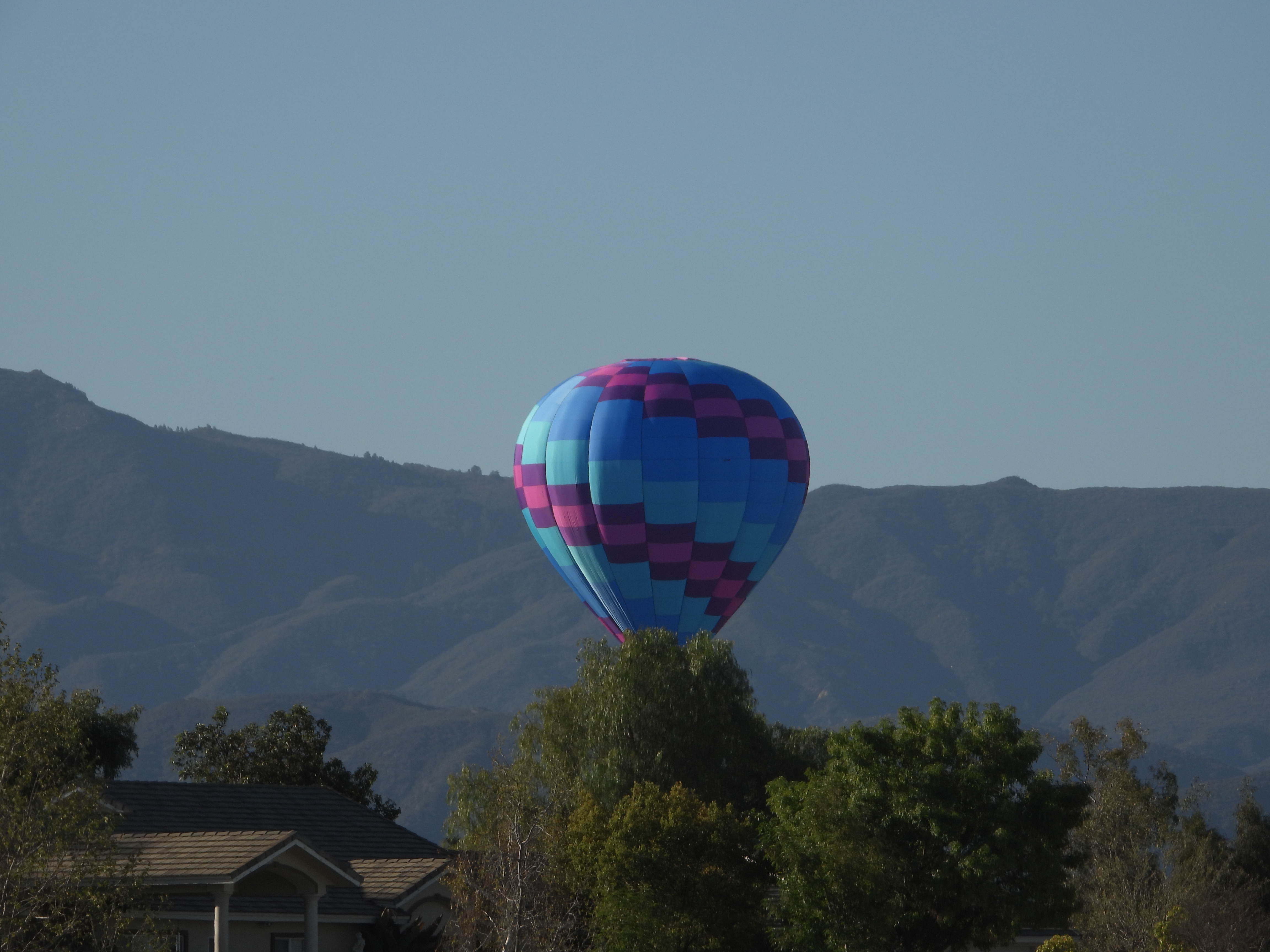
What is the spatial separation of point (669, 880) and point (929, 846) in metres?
5.14

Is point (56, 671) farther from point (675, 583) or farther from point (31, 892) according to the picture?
point (675, 583)

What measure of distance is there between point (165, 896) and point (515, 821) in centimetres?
837

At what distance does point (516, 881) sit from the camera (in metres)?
36.1

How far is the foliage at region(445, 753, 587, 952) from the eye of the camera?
36.4m

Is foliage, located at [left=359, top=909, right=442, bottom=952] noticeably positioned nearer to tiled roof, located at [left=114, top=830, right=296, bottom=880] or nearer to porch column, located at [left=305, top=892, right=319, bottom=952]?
porch column, located at [left=305, top=892, right=319, bottom=952]

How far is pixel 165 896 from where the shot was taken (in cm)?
3039

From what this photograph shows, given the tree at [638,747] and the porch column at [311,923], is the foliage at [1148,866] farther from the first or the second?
the porch column at [311,923]

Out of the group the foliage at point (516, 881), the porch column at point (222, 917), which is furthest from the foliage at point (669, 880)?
the porch column at point (222, 917)

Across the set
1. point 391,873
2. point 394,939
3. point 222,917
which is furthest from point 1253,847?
point 222,917

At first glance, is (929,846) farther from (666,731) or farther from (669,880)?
(666,731)

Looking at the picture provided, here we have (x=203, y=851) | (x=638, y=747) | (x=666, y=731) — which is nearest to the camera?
(x=203, y=851)

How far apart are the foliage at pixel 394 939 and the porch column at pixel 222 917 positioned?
599cm

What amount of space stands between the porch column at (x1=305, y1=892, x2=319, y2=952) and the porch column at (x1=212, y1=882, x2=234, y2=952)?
1633 millimetres

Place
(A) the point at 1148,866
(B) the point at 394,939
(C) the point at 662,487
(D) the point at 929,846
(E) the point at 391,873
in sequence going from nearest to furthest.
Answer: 1. (B) the point at 394,939
2. (D) the point at 929,846
3. (E) the point at 391,873
4. (A) the point at 1148,866
5. (C) the point at 662,487
